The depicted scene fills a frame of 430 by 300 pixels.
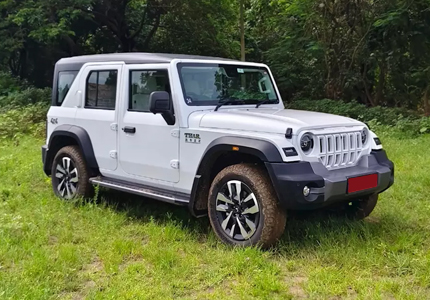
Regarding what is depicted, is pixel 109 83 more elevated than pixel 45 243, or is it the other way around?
pixel 109 83

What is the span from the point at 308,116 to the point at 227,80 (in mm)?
1072

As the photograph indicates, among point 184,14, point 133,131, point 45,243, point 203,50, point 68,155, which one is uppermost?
point 184,14

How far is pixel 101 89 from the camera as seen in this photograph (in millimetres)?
5562

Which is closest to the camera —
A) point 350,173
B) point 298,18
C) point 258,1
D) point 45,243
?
point 350,173

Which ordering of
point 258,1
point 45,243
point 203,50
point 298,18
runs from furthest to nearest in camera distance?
point 203,50 < point 258,1 < point 298,18 < point 45,243

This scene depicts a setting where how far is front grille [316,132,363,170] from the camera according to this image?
4078 millimetres

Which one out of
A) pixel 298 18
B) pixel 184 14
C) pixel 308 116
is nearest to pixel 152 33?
pixel 184 14

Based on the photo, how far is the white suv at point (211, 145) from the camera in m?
3.98

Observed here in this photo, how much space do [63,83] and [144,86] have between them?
1.64 metres

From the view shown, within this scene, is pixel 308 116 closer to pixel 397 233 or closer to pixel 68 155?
pixel 397 233

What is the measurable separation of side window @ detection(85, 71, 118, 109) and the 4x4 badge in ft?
4.14

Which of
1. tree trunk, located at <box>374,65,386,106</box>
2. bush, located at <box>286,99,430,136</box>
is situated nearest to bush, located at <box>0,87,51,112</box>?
bush, located at <box>286,99,430,136</box>

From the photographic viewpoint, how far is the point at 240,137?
417 centimetres

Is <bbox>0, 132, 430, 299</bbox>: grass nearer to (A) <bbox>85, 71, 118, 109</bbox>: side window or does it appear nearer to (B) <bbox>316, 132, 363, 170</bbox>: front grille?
(B) <bbox>316, 132, 363, 170</bbox>: front grille
